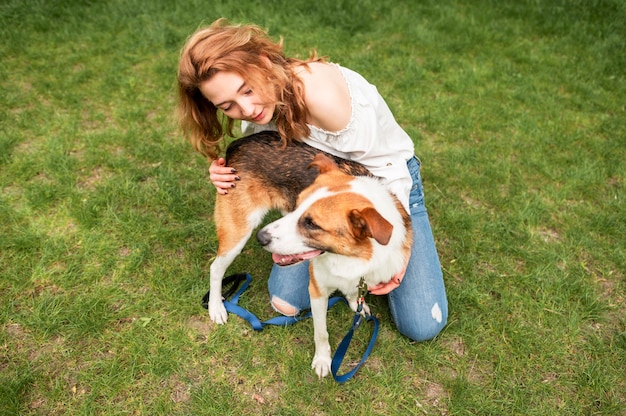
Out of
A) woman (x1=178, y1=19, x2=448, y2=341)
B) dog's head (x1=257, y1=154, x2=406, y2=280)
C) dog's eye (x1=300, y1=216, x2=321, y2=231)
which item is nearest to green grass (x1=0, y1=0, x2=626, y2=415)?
woman (x1=178, y1=19, x2=448, y2=341)

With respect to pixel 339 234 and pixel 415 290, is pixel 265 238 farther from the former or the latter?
pixel 415 290

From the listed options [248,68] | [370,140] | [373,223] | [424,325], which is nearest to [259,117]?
[248,68]

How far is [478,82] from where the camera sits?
242 inches

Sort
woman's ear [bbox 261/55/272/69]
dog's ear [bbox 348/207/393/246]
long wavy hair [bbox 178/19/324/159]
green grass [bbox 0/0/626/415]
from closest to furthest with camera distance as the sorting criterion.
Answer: dog's ear [bbox 348/207/393/246] → long wavy hair [bbox 178/19/324/159] → woman's ear [bbox 261/55/272/69] → green grass [bbox 0/0/626/415]

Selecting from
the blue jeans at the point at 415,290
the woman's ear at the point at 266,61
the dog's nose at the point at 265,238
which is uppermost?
the woman's ear at the point at 266,61

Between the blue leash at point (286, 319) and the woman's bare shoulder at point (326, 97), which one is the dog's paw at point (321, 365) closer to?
the blue leash at point (286, 319)

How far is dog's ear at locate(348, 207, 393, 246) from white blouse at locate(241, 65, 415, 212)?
2.80ft

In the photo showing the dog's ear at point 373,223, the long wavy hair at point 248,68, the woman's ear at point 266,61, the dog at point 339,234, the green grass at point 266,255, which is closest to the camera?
the dog's ear at point 373,223

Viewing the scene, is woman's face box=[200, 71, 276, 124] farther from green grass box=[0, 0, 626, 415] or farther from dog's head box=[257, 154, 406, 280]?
green grass box=[0, 0, 626, 415]

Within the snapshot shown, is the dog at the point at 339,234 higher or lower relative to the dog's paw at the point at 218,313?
higher

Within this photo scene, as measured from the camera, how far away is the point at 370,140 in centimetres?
313

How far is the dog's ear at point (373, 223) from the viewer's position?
2.26 metres

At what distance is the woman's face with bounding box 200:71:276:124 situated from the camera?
279 centimetres

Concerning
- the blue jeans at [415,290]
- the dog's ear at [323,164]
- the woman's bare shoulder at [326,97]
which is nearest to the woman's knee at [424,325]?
Result: the blue jeans at [415,290]
